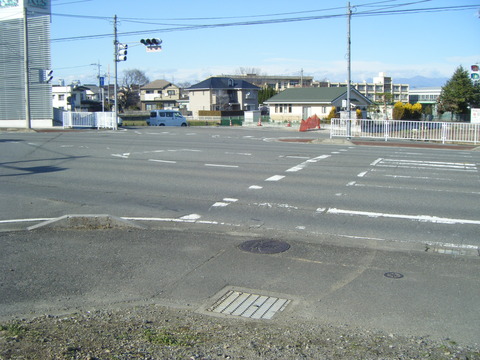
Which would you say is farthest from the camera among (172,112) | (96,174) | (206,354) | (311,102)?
(311,102)

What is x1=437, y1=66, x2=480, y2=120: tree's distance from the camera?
66.3m

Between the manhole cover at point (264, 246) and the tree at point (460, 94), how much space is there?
64.7 meters

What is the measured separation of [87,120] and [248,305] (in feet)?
143

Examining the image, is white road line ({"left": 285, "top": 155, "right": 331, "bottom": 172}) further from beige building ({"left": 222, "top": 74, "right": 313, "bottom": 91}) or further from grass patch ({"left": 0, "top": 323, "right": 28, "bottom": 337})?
beige building ({"left": 222, "top": 74, "right": 313, "bottom": 91})

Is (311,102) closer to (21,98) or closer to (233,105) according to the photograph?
(233,105)

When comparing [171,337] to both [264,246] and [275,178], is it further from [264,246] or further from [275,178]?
[275,178]

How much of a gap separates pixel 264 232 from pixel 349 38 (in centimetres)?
2352

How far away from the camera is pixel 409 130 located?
3048 centimetres

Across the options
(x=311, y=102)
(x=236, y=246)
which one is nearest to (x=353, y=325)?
(x=236, y=246)

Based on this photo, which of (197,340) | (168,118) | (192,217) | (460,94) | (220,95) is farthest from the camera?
(220,95)

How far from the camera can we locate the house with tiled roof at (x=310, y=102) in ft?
217

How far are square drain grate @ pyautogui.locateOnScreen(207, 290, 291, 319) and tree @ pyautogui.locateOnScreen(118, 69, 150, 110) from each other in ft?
365

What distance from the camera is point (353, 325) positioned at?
5.31 meters

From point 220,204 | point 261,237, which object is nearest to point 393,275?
point 261,237
